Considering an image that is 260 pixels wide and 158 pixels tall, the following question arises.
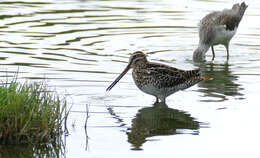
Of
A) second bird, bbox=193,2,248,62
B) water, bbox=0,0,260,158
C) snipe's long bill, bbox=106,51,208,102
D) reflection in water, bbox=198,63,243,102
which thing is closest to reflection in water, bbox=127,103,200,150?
water, bbox=0,0,260,158

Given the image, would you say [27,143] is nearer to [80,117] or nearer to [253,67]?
[80,117]

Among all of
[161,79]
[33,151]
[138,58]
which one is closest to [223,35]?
[138,58]

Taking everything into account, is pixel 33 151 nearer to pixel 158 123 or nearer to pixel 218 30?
pixel 158 123

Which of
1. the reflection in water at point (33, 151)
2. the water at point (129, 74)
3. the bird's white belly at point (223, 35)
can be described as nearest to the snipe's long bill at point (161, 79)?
the water at point (129, 74)

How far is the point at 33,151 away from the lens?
8.16 m

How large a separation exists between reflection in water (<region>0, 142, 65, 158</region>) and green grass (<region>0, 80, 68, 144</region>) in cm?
10

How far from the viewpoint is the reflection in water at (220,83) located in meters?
11.7

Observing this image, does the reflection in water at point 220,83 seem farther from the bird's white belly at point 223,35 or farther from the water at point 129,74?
the bird's white belly at point 223,35

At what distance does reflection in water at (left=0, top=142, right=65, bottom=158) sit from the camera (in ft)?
26.4

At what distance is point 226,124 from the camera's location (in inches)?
380

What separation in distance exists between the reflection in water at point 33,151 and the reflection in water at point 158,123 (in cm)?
100

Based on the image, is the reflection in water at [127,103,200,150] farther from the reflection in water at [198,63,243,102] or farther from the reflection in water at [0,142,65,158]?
the reflection in water at [198,63,243,102]

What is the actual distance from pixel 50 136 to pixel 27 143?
0.34 metres

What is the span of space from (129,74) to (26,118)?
17.5ft
